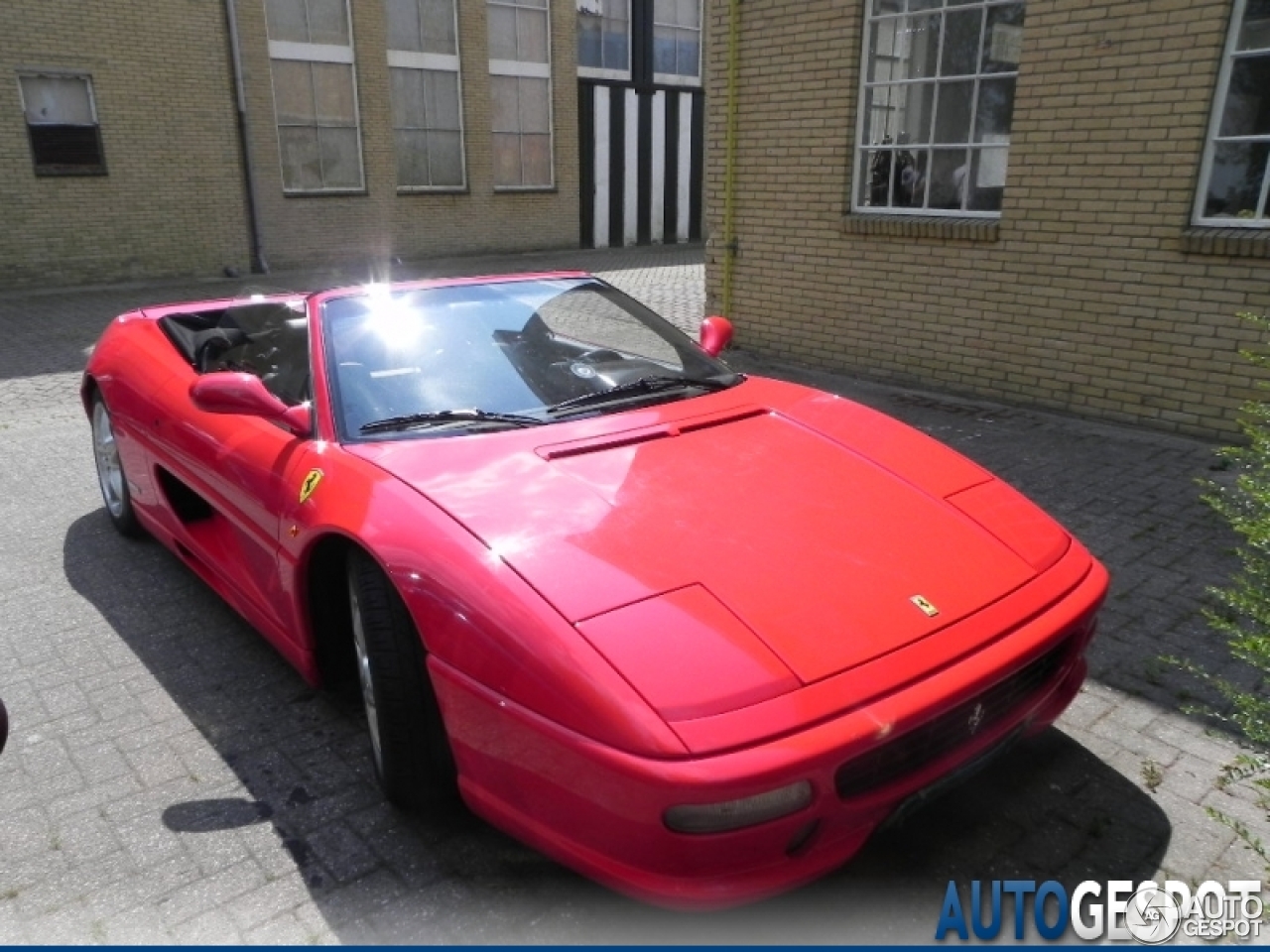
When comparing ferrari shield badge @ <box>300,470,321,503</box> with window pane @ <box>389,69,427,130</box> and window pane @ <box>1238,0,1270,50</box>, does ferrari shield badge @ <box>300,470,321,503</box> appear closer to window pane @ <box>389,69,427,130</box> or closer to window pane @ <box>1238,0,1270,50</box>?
window pane @ <box>1238,0,1270,50</box>

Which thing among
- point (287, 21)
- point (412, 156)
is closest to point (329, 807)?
point (287, 21)

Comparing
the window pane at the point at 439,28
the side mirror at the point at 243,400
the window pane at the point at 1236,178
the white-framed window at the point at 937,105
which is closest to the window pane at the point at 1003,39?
the white-framed window at the point at 937,105

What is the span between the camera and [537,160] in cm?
1931

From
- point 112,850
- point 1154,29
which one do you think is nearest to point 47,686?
point 112,850

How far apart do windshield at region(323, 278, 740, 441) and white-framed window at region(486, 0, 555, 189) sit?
16173 millimetres

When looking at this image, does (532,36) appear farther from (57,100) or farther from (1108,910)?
(1108,910)

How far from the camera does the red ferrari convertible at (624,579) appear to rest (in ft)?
6.30

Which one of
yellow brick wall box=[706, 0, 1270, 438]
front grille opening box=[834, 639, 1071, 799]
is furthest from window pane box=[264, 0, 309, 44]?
front grille opening box=[834, 639, 1071, 799]

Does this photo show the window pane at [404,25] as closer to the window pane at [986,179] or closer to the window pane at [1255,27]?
the window pane at [986,179]

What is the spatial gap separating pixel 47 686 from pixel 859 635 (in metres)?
2.85

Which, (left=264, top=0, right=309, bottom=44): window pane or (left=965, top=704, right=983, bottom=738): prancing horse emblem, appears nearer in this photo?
(left=965, top=704, right=983, bottom=738): prancing horse emblem

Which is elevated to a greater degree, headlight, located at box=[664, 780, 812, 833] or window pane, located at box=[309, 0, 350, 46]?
window pane, located at box=[309, 0, 350, 46]

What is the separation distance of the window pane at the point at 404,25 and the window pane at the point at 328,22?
823mm

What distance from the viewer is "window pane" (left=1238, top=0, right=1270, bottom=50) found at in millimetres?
5418
